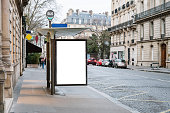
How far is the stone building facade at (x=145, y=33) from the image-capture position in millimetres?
39531

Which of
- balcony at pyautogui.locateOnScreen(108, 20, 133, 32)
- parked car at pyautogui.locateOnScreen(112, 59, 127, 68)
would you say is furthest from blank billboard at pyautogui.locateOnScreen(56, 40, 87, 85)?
balcony at pyautogui.locateOnScreen(108, 20, 133, 32)

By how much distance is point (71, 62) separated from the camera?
10289mm

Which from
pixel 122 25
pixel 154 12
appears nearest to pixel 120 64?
pixel 154 12

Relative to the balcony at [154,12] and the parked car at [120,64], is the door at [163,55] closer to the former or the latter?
the balcony at [154,12]

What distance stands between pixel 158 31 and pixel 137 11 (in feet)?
32.1

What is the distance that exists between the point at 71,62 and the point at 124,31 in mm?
48518

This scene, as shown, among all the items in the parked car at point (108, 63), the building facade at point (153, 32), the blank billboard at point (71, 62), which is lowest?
the parked car at point (108, 63)

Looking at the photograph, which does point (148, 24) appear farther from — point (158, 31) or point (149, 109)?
point (149, 109)

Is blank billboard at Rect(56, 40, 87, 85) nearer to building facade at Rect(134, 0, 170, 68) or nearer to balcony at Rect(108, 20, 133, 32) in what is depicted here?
building facade at Rect(134, 0, 170, 68)

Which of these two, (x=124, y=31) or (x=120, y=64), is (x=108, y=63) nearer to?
(x=120, y=64)

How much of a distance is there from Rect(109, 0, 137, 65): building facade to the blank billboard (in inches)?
1617

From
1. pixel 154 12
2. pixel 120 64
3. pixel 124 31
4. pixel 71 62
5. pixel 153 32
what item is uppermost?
pixel 154 12

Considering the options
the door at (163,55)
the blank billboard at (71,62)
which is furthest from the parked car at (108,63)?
the blank billboard at (71,62)

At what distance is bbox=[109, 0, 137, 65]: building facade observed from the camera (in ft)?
174
